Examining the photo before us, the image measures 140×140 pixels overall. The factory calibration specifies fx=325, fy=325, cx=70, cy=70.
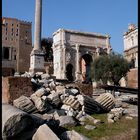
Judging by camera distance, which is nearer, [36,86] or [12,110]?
[12,110]

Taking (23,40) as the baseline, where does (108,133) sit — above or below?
below

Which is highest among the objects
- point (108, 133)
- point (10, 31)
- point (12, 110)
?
point (10, 31)

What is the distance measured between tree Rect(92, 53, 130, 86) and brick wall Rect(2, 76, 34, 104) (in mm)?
23190

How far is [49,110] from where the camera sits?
9.28 m

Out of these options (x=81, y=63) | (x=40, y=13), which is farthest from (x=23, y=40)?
(x=40, y=13)

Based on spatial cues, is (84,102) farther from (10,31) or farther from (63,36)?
(10,31)

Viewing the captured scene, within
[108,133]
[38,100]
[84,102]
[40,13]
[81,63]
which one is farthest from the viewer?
[81,63]

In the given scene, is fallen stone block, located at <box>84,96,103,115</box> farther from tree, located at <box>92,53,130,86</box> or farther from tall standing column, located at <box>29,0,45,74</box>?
tree, located at <box>92,53,130,86</box>

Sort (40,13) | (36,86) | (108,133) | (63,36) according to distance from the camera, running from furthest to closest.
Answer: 1. (63,36)
2. (40,13)
3. (36,86)
4. (108,133)

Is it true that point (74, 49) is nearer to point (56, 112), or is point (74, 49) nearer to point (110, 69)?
point (110, 69)

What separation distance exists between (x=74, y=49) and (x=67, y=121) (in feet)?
111

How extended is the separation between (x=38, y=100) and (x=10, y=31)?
69465 millimetres

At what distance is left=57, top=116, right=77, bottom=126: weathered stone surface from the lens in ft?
26.3

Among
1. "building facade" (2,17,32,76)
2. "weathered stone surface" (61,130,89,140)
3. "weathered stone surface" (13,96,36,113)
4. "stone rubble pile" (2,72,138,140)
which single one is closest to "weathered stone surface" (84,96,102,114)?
"stone rubble pile" (2,72,138,140)
